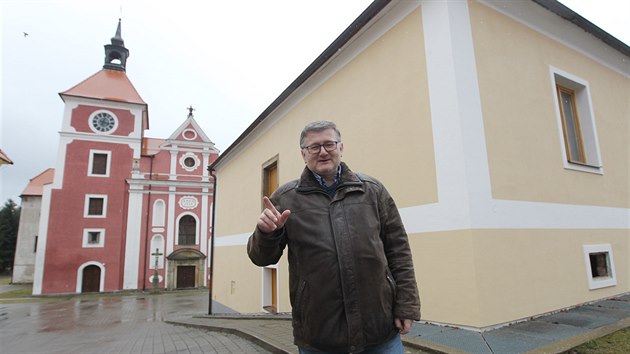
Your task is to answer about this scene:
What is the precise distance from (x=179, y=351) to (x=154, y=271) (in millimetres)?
24573

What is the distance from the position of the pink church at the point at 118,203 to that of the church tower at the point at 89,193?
0.07 metres

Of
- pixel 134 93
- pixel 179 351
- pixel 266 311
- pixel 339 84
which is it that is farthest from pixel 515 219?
pixel 134 93

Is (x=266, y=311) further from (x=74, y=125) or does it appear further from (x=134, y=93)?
(x=134, y=93)

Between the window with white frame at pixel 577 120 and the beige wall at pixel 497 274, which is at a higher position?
the window with white frame at pixel 577 120

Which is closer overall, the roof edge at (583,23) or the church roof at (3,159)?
the roof edge at (583,23)

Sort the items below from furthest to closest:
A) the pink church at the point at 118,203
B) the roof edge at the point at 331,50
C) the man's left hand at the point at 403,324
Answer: the pink church at the point at 118,203, the roof edge at the point at 331,50, the man's left hand at the point at 403,324

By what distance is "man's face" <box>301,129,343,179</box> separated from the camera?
6.84 feet

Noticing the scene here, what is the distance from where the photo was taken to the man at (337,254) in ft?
6.04

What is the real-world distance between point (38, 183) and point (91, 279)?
20.0 m

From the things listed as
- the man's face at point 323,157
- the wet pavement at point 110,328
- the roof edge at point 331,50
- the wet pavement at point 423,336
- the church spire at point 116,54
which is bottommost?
the wet pavement at point 110,328

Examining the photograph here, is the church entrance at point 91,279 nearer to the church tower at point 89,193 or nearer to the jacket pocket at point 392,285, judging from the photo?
the church tower at point 89,193

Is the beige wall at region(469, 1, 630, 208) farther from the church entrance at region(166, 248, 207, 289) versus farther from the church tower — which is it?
the church tower

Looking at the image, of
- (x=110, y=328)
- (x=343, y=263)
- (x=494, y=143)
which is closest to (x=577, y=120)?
(x=494, y=143)

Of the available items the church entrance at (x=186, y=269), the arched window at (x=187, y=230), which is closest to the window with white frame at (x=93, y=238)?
the church entrance at (x=186, y=269)
